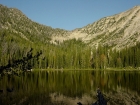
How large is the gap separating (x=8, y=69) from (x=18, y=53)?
181 metres

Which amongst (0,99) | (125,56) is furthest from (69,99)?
(125,56)

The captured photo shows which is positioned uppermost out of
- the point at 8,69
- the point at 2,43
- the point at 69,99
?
the point at 2,43

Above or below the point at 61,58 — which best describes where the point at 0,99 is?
below

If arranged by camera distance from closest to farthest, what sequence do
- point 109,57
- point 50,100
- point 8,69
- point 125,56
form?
point 8,69, point 50,100, point 125,56, point 109,57

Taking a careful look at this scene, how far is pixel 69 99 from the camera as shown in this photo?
145 ft

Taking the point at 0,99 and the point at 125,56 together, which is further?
the point at 125,56

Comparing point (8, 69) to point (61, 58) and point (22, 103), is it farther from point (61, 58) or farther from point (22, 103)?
point (61, 58)

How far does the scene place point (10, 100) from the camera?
1597 inches

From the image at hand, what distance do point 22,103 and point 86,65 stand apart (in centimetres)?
15726

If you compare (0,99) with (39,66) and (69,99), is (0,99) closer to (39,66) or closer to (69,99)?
(69,99)

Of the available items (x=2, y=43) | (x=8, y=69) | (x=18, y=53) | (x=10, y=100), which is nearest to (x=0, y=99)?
(x=10, y=100)

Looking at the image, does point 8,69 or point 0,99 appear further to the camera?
point 0,99

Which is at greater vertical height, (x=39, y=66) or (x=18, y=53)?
(x=18, y=53)

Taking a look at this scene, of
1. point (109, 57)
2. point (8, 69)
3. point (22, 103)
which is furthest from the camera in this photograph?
point (109, 57)
